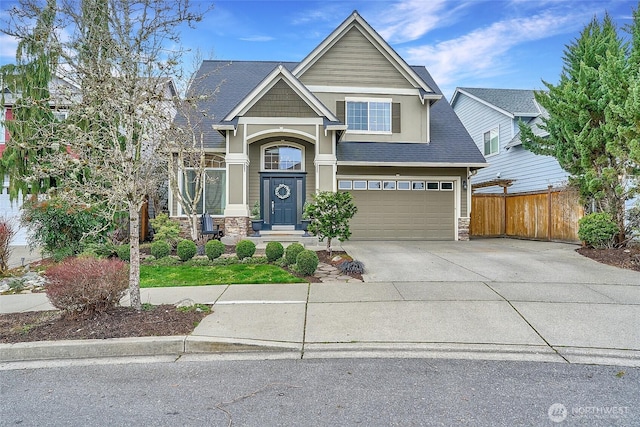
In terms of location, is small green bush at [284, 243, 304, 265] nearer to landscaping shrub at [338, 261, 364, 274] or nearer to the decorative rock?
landscaping shrub at [338, 261, 364, 274]

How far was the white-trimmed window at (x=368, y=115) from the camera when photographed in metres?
15.0

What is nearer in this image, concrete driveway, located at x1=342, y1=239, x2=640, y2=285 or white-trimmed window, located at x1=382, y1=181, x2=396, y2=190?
concrete driveway, located at x1=342, y1=239, x2=640, y2=285

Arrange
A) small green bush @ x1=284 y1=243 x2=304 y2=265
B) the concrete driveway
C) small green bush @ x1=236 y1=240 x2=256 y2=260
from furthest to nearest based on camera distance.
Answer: small green bush @ x1=236 y1=240 x2=256 y2=260 < small green bush @ x1=284 y1=243 x2=304 y2=265 < the concrete driveway

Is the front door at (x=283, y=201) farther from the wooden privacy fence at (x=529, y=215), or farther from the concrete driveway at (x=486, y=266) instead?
the wooden privacy fence at (x=529, y=215)

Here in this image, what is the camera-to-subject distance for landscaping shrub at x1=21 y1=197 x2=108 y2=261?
9344 millimetres

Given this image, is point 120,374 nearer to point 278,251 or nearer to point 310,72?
point 278,251

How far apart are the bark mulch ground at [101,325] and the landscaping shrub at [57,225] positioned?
458 centimetres

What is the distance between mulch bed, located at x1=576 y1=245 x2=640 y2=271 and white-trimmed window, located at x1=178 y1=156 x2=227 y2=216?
11.4m

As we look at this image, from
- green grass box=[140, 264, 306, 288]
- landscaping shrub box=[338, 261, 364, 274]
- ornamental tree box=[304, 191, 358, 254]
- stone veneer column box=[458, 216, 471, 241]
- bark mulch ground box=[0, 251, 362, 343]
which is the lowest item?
bark mulch ground box=[0, 251, 362, 343]

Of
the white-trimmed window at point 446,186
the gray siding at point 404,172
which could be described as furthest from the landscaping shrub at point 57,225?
the white-trimmed window at point 446,186

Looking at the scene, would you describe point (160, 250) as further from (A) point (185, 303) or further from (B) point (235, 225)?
(A) point (185, 303)

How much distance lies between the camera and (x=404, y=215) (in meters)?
14.7

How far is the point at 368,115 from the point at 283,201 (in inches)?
193

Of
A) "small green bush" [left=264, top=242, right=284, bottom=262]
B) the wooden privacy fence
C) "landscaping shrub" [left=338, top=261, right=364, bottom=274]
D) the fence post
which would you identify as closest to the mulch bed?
the wooden privacy fence
